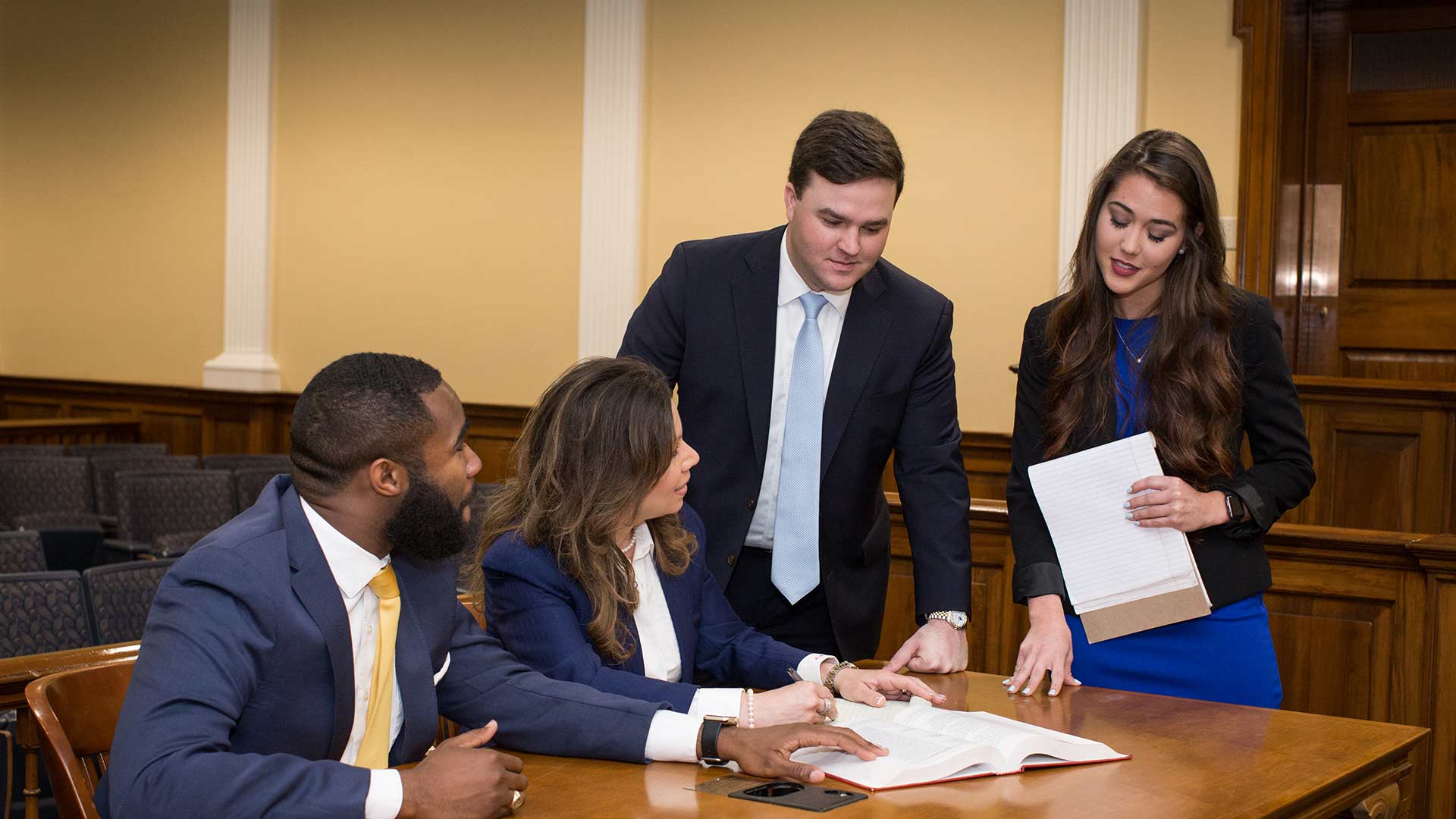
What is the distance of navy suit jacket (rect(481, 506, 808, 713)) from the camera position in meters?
2.09

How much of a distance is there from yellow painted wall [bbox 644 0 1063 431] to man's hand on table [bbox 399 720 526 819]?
570cm

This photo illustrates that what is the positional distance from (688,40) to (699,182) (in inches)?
32.9

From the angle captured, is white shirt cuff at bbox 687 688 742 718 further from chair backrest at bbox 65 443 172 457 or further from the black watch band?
chair backrest at bbox 65 443 172 457

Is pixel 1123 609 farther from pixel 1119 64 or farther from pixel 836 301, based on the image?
pixel 1119 64

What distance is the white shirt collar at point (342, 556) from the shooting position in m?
1.76

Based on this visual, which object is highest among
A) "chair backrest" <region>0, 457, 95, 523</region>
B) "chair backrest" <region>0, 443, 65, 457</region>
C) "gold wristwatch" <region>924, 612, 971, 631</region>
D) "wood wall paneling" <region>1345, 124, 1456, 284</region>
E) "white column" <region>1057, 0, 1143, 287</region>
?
"white column" <region>1057, 0, 1143, 287</region>

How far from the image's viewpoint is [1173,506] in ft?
7.59

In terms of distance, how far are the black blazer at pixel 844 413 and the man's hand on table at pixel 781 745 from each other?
77 centimetres

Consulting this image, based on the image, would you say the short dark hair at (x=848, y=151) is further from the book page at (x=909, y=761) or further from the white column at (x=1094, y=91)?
the white column at (x=1094, y=91)

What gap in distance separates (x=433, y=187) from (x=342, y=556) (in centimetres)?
748

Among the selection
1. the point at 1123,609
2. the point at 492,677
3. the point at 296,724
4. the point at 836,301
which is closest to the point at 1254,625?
the point at 1123,609

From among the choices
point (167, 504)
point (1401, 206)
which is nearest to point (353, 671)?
point (167, 504)

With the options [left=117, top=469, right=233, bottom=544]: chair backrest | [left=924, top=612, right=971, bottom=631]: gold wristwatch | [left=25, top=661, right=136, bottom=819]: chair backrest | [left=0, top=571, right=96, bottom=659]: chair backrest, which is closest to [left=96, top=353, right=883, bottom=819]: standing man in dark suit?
[left=25, top=661, right=136, bottom=819]: chair backrest

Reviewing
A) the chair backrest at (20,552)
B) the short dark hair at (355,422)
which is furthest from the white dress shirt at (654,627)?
the chair backrest at (20,552)
